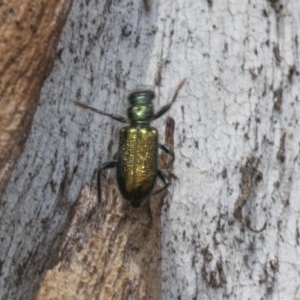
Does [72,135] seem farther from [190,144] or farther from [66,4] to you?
[66,4]

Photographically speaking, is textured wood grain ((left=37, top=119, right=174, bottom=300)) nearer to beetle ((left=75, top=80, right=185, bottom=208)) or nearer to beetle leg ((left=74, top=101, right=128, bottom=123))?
beetle ((left=75, top=80, right=185, bottom=208))

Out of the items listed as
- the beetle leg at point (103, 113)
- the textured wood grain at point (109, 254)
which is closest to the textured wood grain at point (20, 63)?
the textured wood grain at point (109, 254)

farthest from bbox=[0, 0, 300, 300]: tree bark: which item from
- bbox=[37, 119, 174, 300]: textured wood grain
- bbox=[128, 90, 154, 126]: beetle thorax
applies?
bbox=[128, 90, 154, 126]: beetle thorax

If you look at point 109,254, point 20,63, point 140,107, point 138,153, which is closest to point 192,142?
point 140,107

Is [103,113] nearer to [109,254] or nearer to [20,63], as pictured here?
[109,254]

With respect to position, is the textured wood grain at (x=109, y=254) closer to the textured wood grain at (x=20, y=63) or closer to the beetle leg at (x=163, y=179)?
the beetle leg at (x=163, y=179)

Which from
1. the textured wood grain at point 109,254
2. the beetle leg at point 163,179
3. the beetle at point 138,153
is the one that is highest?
the beetle at point 138,153
